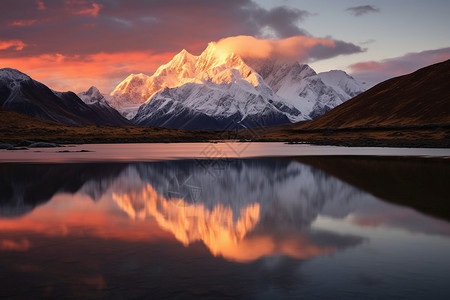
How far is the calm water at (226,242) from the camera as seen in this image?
1176cm

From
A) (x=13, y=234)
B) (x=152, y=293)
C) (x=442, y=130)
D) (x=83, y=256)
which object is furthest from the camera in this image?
(x=442, y=130)

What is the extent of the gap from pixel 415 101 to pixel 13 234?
208089 mm

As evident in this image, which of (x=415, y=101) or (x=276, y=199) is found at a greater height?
(x=415, y=101)

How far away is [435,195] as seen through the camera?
28359mm

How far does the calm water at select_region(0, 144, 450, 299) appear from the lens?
1176 centimetres

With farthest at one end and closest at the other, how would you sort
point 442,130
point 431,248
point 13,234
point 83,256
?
point 442,130
point 13,234
point 431,248
point 83,256

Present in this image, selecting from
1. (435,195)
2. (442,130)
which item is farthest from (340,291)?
(442,130)

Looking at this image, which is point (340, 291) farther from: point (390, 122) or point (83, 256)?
point (390, 122)

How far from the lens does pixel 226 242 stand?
16703 millimetres

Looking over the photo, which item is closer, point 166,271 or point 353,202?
point 166,271

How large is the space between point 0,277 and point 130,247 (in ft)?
15.2

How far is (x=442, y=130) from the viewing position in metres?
144

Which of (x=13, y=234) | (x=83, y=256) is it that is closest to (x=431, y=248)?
(x=83, y=256)

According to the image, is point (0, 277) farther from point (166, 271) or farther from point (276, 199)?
point (276, 199)
